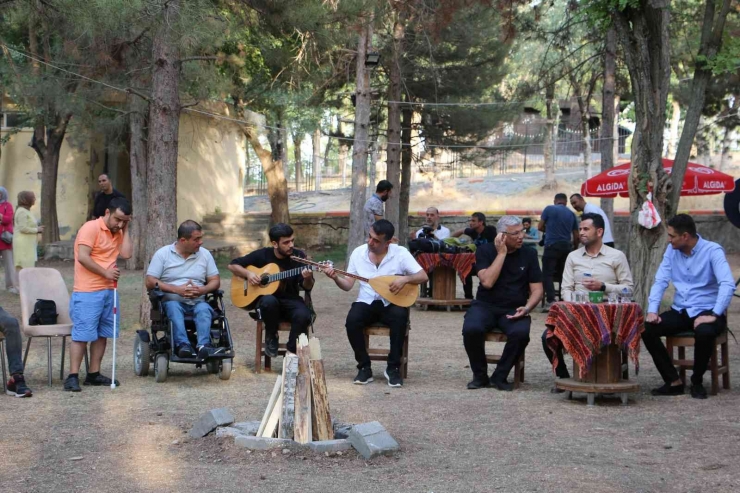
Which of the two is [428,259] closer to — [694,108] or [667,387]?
[694,108]

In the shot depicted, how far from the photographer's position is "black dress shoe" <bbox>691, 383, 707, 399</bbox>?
7.32 m

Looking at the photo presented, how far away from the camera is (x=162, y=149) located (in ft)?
36.3

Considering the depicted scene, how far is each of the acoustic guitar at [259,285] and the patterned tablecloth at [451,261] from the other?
5070 mm

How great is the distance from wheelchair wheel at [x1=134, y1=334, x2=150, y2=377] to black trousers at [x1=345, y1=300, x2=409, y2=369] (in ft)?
5.76

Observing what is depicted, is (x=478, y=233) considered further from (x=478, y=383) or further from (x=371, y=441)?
(x=371, y=441)

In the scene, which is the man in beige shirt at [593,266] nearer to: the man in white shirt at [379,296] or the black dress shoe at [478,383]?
the black dress shoe at [478,383]

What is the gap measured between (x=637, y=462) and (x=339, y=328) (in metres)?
7.01

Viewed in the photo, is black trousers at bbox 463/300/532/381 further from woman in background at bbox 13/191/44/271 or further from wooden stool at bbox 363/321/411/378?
woman in background at bbox 13/191/44/271

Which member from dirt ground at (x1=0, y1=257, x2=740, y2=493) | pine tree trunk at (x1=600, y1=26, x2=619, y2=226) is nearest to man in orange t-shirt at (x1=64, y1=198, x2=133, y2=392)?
dirt ground at (x1=0, y1=257, x2=740, y2=493)

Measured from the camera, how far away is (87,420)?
649 cm

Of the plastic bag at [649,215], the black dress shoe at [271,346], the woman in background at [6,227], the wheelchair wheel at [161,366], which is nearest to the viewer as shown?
the wheelchair wheel at [161,366]

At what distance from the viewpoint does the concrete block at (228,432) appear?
5723 mm

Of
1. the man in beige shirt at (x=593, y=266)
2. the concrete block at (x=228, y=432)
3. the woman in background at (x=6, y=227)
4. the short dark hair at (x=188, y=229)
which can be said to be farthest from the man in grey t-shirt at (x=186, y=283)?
the woman in background at (x=6, y=227)

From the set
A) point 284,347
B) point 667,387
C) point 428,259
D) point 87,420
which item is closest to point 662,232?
point 428,259
